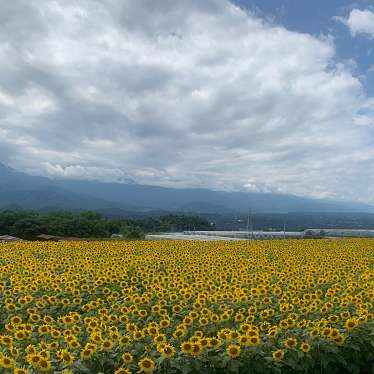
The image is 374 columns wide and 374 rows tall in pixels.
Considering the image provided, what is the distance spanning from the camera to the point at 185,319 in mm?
7148

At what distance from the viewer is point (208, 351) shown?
601 cm

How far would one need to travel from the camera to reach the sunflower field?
585 centimetres

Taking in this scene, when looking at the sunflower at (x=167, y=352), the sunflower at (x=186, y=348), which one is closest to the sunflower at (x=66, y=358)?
the sunflower at (x=167, y=352)

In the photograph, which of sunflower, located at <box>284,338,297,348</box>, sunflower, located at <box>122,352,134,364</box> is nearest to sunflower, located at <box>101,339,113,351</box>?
sunflower, located at <box>122,352,134,364</box>

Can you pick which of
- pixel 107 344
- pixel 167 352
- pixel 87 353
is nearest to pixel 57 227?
pixel 107 344

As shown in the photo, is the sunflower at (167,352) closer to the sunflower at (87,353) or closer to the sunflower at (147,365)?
the sunflower at (147,365)

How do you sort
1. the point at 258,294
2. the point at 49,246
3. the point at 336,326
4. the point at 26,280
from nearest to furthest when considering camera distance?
the point at 336,326 → the point at 258,294 → the point at 26,280 → the point at 49,246

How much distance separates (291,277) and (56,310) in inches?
199

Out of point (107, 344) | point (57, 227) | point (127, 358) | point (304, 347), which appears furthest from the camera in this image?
point (57, 227)

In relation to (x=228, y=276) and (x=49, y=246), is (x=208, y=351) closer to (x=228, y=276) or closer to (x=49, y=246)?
(x=228, y=276)

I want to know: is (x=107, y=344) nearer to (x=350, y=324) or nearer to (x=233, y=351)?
(x=233, y=351)

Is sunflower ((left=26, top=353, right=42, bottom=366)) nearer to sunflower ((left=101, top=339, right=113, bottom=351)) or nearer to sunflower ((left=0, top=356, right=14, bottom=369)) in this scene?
sunflower ((left=0, top=356, right=14, bottom=369))

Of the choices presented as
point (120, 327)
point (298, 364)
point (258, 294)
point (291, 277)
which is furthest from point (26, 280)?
point (298, 364)

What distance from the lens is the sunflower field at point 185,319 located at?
585 cm
